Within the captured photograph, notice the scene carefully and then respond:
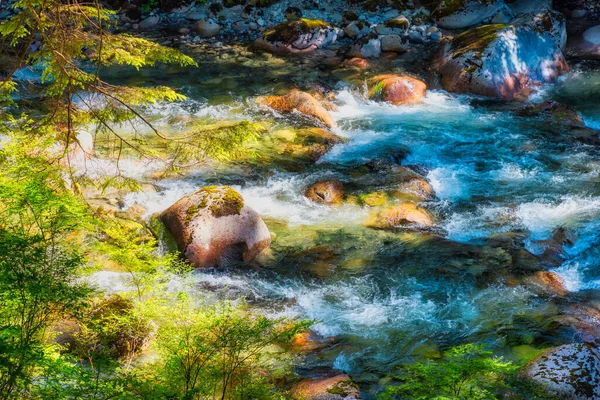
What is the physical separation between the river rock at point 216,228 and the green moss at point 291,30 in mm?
8484

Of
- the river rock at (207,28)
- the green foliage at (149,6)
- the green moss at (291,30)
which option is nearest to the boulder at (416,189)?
the green moss at (291,30)

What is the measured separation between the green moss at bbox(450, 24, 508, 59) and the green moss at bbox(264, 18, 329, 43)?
3.69m

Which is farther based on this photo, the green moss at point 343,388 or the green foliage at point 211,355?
the green moss at point 343,388

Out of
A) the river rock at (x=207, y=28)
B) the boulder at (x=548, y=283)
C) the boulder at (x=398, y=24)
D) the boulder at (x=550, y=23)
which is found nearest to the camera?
the boulder at (x=548, y=283)

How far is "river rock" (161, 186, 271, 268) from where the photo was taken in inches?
297

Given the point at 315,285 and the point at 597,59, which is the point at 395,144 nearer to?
the point at 315,285

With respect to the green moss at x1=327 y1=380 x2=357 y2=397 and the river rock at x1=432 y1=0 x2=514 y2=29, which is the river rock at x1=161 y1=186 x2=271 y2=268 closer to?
the green moss at x1=327 y1=380 x2=357 y2=397

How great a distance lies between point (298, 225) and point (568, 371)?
4.12 meters

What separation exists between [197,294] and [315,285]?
54.0 inches

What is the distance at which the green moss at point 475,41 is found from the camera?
1319 centimetres

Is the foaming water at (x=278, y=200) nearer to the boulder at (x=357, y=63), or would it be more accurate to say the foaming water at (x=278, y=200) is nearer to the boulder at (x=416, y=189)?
the boulder at (x=416, y=189)

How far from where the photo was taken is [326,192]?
9078mm

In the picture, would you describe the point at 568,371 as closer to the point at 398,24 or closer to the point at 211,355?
the point at 211,355

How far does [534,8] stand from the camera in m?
17.1
